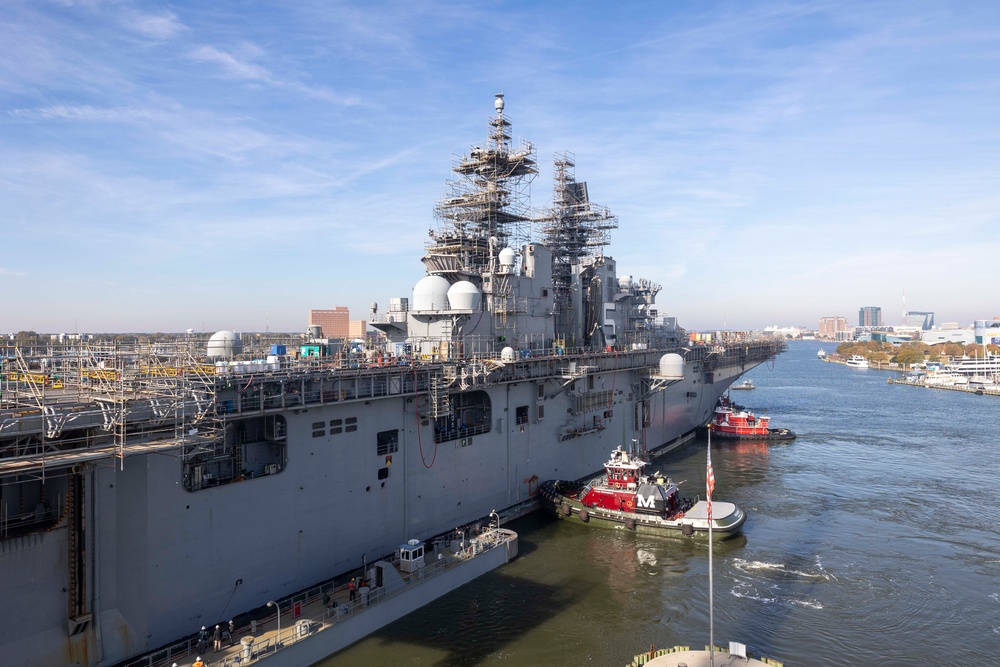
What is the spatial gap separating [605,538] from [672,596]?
6.02 meters

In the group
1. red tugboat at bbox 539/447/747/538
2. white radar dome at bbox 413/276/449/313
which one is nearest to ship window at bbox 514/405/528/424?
red tugboat at bbox 539/447/747/538

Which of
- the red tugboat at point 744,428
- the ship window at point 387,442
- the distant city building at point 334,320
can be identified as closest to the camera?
the ship window at point 387,442

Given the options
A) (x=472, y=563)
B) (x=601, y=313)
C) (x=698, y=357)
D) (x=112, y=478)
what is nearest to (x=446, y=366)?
(x=472, y=563)

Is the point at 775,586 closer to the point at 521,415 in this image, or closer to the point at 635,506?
the point at 635,506

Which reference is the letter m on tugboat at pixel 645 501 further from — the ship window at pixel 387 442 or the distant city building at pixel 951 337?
the distant city building at pixel 951 337

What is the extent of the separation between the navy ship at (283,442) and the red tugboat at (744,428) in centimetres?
1798

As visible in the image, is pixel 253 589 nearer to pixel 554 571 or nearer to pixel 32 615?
pixel 32 615

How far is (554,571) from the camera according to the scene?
25.1 m

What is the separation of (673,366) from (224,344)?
26833 mm

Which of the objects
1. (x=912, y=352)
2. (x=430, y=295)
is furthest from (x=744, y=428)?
(x=912, y=352)

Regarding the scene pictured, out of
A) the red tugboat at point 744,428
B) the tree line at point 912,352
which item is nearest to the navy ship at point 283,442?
the red tugboat at point 744,428

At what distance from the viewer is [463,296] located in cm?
3009

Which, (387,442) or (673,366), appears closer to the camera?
(387,442)

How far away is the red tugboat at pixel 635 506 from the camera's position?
2856 centimetres
